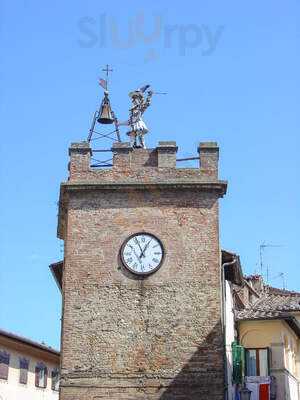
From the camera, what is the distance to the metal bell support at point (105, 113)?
2648cm

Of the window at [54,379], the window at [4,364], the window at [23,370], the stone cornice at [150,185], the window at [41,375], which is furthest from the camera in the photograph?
the window at [54,379]

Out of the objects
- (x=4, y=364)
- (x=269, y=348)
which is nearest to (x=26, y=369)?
(x=4, y=364)

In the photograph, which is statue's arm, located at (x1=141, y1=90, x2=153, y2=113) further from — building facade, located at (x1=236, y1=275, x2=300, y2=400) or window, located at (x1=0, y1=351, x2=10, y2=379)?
window, located at (x1=0, y1=351, x2=10, y2=379)

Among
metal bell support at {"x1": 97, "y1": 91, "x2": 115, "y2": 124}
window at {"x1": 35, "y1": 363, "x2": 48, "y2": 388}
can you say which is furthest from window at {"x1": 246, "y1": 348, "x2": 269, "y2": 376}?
window at {"x1": 35, "y1": 363, "x2": 48, "y2": 388}

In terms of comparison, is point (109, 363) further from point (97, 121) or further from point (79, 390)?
point (97, 121)

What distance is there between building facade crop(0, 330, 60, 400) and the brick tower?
1263 cm

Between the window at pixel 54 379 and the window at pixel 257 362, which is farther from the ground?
the window at pixel 54 379

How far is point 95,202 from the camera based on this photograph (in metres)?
24.5

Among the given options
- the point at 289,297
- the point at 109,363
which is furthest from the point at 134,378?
the point at 289,297

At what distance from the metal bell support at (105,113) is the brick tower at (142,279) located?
6.18 ft

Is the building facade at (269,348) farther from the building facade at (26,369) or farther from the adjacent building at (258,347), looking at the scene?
the building facade at (26,369)

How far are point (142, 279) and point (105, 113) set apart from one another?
20.1ft


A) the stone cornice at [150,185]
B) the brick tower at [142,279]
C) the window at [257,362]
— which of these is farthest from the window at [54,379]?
the stone cornice at [150,185]

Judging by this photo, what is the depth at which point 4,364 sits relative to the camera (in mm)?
36094
